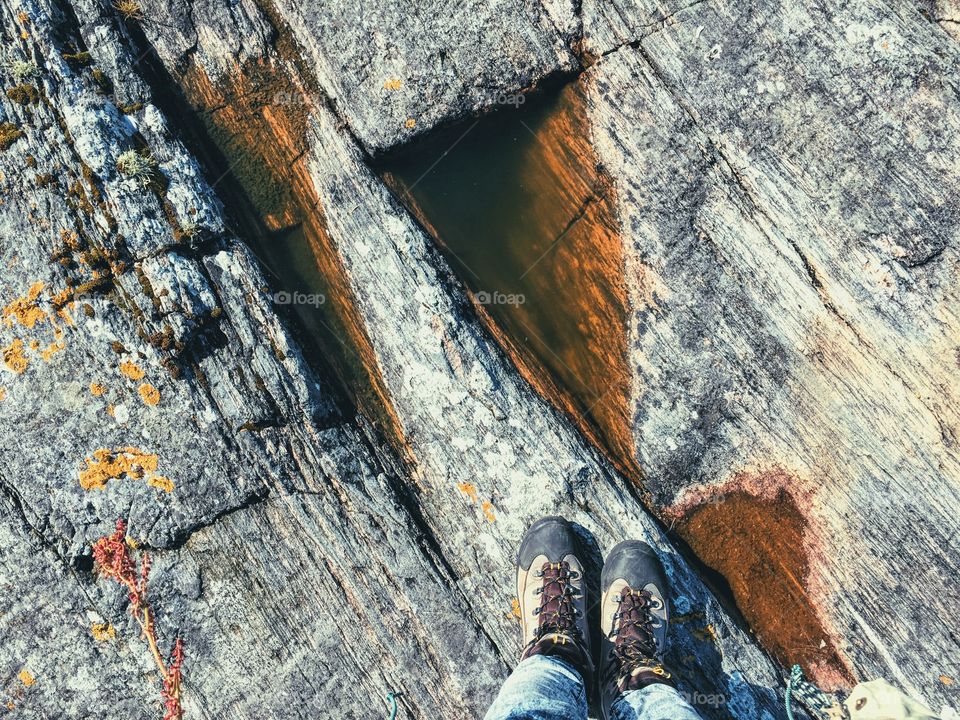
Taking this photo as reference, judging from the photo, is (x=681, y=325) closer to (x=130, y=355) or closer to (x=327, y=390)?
(x=327, y=390)

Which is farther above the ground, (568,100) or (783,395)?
(568,100)

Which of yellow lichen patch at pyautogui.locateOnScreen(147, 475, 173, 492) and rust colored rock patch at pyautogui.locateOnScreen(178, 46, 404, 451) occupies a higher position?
rust colored rock patch at pyautogui.locateOnScreen(178, 46, 404, 451)

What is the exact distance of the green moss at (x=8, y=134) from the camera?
620cm

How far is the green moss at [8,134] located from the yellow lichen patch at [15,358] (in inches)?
73.2

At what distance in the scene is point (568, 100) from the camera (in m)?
7.04

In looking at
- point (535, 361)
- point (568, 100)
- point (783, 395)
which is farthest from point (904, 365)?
point (568, 100)

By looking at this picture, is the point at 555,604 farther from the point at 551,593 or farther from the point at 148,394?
the point at 148,394

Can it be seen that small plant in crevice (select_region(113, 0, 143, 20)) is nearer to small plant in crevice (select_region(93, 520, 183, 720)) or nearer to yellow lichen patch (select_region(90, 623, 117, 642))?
small plant in crevice (select_region(93, 520, 183, 720))

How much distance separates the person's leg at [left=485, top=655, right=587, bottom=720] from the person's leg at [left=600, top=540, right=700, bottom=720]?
44 cm

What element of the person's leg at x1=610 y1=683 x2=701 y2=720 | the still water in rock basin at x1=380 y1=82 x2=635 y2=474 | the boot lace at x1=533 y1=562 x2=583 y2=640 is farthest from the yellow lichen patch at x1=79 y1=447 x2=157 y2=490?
the person's leg at x1=610 y1=683 x2=701 y2=720

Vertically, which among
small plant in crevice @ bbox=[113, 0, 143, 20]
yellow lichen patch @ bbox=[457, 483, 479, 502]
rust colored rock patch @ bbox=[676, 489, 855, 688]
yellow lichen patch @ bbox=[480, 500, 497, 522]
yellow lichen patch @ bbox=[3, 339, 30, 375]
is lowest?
rust colored rock patch @ bbox=[676, 489, 855, 688]

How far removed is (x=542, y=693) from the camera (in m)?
5.34

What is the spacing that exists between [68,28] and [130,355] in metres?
3.35

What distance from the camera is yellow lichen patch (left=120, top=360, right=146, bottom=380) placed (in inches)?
238
